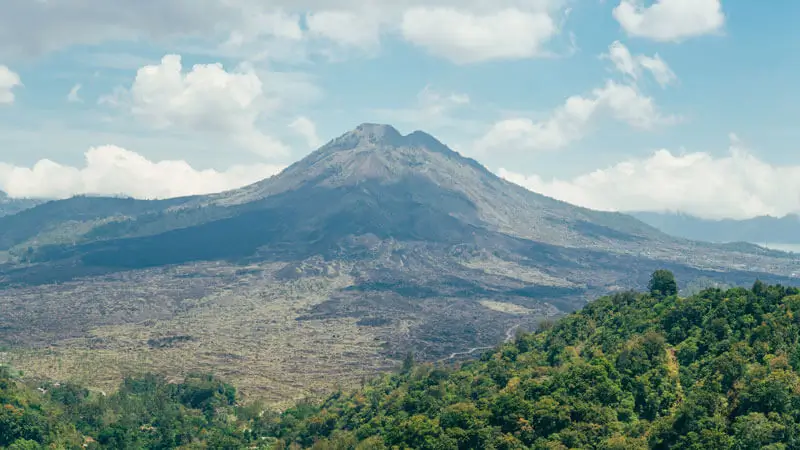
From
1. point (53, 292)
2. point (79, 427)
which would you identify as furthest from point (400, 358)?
point (53, 292)

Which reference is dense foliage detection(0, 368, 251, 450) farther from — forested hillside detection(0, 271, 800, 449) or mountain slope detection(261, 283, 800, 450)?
mountain slope detection(261, 283, 800, 450)

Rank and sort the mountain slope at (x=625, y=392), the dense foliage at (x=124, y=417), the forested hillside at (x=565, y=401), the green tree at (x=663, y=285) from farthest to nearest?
the green tree at (x=663, y=285) → the dense foliage at (x=124, y=417) → the forested hillside at (x=565, y=401) → the mountain slope at (x=625, y=392)

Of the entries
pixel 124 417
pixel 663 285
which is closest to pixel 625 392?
pixel 663 285

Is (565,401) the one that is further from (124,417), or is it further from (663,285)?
(124,417)

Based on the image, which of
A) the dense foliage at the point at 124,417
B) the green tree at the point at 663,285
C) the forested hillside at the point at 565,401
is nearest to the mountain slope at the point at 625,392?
the forested hillside at the point at 565,401

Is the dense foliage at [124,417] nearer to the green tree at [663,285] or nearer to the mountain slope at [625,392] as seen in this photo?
the mountain slope at [625,392]

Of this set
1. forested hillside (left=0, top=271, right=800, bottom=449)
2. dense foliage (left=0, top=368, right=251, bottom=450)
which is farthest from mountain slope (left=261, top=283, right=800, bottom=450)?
dense foliage (left=0, top=368, right=251, bottom=450)

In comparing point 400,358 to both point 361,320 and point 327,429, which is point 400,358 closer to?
point 361,320

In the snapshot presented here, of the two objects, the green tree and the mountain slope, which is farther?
the green tree
